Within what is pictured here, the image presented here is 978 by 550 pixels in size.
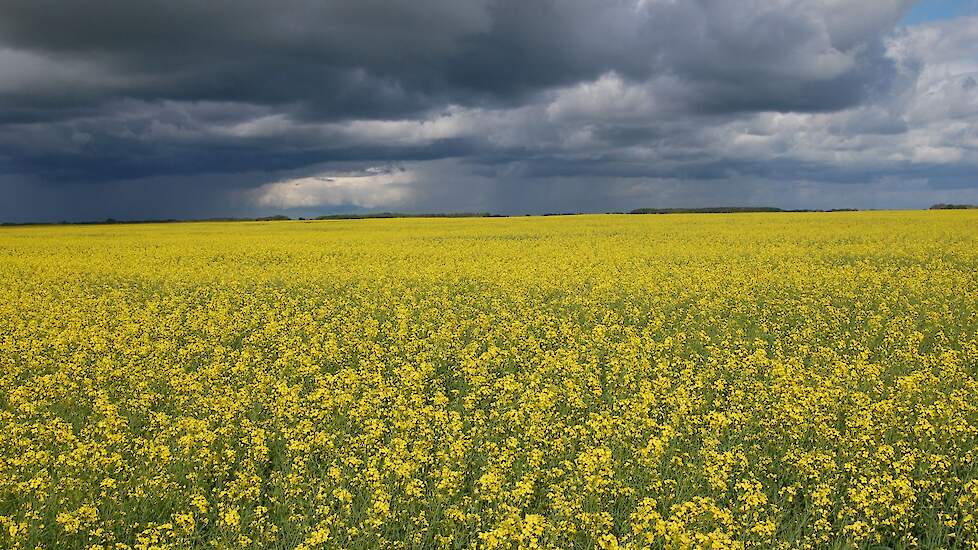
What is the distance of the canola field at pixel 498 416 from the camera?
5.39m

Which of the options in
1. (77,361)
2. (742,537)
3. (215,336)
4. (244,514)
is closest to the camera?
(742,537)

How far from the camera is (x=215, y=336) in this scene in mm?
12133

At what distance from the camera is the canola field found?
5391 mm

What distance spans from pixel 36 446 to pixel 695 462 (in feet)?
22.9

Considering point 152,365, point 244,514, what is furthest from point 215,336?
point 244,514

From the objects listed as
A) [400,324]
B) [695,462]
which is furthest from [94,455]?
[400,324]

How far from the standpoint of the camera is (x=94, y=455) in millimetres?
6129

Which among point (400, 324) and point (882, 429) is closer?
point (882, 429)

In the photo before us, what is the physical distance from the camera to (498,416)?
7812 mm

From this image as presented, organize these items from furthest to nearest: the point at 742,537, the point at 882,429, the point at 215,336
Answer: the point at 215,336, the point at 882,429, the point at 742,537

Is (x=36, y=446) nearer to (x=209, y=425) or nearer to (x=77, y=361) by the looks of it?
(x=209, y=425)

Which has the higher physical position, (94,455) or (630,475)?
(94,455)

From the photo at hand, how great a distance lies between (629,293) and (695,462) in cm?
987

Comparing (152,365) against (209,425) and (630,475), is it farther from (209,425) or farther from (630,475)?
(630,475)
